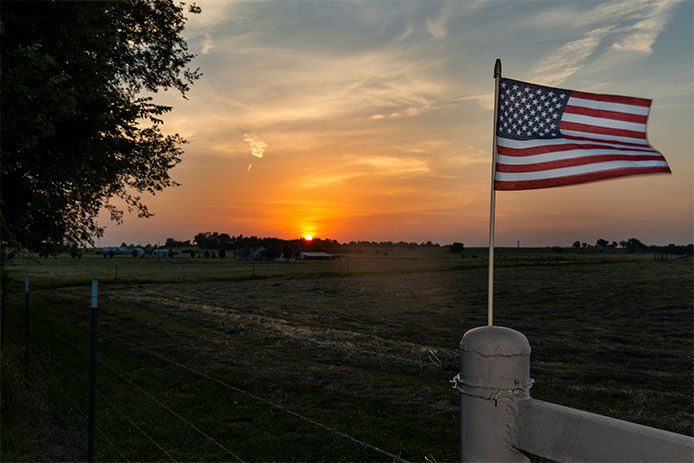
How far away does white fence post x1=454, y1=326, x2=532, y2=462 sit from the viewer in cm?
276

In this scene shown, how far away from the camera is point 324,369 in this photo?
11727mm

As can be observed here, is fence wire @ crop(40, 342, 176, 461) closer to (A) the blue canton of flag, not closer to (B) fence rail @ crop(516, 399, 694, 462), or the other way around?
(B) fence rail @ crop(516, 399, 694, 462)

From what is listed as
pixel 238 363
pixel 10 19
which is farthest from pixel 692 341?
pixel 10 19

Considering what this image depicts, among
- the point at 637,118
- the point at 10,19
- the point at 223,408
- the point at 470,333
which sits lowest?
the point at 223,408

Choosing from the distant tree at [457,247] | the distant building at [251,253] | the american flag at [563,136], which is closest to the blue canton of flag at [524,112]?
the american flag at [563,136]

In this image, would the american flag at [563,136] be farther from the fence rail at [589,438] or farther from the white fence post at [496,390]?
the fence rail at [589,438]

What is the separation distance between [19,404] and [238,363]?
4.66 m

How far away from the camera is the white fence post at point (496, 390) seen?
9.05 feet

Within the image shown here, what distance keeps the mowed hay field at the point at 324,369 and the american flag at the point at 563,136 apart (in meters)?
1.80

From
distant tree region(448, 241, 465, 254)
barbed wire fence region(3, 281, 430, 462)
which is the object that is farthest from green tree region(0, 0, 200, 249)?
distant tree region(448, 241, 465, 254)

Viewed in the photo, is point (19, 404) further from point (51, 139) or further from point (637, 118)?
point (637, 118)

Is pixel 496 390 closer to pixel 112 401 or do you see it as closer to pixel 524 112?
pixel 524 112

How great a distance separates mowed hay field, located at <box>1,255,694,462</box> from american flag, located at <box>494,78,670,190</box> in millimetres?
1798

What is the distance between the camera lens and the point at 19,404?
8883 millimetres
